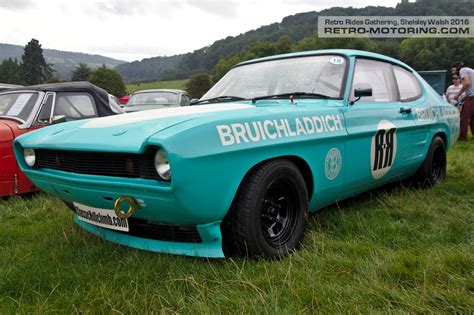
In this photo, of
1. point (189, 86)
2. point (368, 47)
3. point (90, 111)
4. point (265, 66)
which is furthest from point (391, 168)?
point (368, 47)

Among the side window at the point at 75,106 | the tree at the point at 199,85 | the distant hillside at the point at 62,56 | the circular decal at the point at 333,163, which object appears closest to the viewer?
the circular decal at the point at 333,163

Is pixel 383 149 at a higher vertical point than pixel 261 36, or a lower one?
lower

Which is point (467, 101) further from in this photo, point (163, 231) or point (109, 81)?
point (109, 81)

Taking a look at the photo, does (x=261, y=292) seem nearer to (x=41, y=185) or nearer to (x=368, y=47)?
(x=41, y=185)

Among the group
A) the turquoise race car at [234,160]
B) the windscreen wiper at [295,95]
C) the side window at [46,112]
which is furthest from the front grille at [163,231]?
the side window at [46,112]

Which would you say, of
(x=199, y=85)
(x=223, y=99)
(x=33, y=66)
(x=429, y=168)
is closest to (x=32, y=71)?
(x=33, y=66)

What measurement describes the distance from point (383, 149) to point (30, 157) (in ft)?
8.42

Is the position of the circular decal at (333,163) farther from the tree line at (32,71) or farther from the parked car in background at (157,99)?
the tree line at (32,71)

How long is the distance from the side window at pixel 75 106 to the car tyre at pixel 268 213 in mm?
3188

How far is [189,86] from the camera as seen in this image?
58406 mm

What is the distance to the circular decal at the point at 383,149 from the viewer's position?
311 centimetres

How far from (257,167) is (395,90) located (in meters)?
2.13

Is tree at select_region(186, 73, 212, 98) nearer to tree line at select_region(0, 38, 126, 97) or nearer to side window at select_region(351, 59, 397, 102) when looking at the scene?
tree line at select_region(0, 38, 126, 97)

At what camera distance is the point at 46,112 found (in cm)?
446
